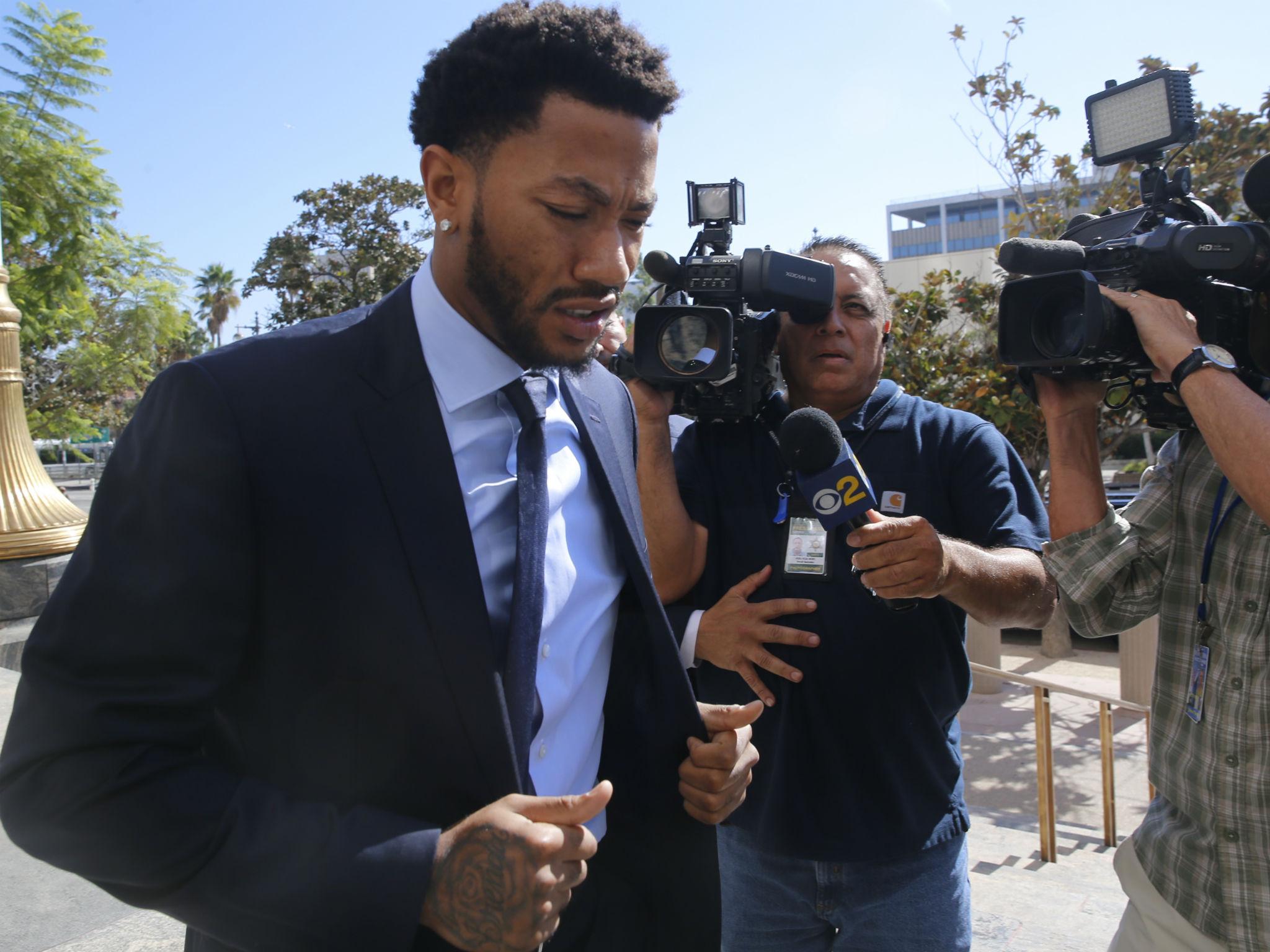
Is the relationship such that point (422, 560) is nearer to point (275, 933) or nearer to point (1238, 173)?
point (275, 933)

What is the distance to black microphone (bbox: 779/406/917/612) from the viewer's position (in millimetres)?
1888

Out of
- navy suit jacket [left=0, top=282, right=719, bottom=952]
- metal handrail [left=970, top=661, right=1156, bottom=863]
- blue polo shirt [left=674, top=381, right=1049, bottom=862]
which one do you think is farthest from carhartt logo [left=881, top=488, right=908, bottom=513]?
metal handrail [left=970, top=661, right=1156, bottom=863]

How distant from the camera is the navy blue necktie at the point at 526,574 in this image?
1294 millimetres

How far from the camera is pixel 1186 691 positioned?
1.95 meters

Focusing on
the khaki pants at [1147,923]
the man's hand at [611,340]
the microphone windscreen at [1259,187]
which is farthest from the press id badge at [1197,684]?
the man's hand at [611,340]

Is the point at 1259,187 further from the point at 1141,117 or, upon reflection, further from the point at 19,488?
the point at 19,488

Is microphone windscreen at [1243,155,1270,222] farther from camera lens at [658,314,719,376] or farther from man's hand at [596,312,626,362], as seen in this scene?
man's hand at [596,312,626,362]

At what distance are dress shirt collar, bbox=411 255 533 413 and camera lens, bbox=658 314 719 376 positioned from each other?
892mm

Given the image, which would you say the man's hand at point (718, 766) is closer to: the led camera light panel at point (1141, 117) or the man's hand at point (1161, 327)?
the man's hand at point (1161, 327)

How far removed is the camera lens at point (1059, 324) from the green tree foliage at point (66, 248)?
14668 millimetres

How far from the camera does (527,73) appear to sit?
58.6 inches

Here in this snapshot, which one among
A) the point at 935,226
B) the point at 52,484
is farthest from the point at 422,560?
the point at 935,226

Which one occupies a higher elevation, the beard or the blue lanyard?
the beard

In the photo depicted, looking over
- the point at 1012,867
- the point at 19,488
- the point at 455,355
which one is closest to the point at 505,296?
the point at 455,355
